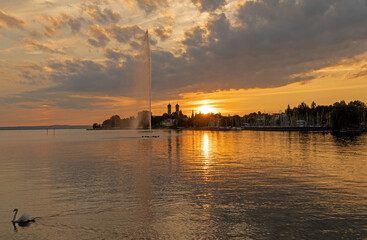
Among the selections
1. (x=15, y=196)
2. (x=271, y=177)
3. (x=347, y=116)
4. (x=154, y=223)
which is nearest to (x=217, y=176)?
(x=271, y=177)

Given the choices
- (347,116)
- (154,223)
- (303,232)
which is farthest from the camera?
(347,116)

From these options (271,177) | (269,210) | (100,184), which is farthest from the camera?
(271,177)

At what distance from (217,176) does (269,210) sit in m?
13.2

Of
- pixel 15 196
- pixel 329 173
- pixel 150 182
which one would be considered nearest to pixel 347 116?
pixel 329 173

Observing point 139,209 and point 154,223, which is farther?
point 139,209

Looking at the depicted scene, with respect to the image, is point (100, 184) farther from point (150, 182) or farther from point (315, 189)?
point (315, 189)

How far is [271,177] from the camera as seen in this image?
31234 mm

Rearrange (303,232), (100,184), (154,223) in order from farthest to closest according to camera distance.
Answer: (100,184), (154,223), (303,232)

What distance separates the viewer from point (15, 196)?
24344 millimetres

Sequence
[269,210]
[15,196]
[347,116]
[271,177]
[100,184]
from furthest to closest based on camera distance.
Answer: [347,116] → [271,177] → [100,184] → [15,196] → [269,210]

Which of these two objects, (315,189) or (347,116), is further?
(347,116)

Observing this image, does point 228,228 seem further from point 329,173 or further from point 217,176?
point 329,173

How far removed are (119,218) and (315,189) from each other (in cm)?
1664

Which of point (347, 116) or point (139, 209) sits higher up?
point (347, 116)
